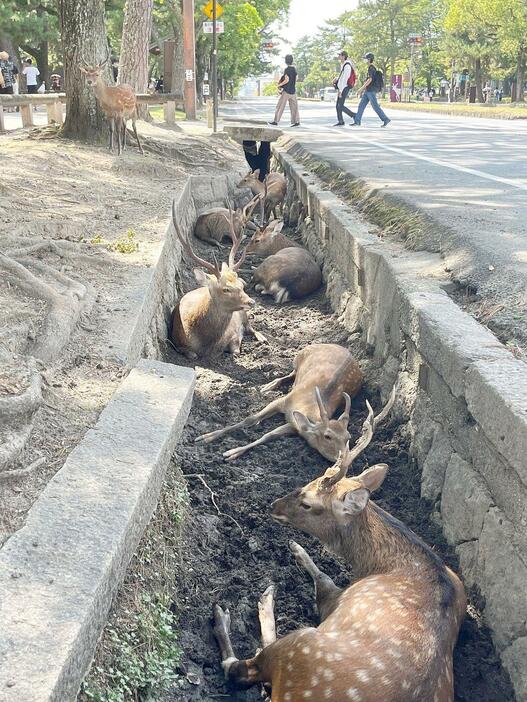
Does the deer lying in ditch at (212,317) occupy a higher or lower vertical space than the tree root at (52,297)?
lower

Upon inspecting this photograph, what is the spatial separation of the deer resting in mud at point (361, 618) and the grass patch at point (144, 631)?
1.30 feet

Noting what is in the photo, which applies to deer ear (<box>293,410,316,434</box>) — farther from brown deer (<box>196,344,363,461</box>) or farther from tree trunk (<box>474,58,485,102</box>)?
tree trunk (<box>474,58,485,102</box>)

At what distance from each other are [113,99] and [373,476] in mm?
8920

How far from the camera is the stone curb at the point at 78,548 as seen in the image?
2.44 metres

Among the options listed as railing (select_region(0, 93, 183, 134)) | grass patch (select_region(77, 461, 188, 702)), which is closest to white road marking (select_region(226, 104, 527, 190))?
railing (select_region(0, 93, 183, 134))

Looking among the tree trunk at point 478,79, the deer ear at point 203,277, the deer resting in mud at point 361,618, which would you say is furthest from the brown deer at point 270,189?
the tree trunk at point 478,79

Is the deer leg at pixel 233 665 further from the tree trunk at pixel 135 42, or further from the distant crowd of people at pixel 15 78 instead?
the distant crowd of people at pixel 15 78

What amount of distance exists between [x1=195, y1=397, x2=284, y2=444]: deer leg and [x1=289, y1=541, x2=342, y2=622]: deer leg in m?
1.22

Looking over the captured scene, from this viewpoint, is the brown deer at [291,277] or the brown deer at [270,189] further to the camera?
the brown deer at [270,189]

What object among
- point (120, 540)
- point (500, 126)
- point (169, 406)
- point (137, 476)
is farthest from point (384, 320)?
point (500, 126)

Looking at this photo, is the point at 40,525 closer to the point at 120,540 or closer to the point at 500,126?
the point at 120,540

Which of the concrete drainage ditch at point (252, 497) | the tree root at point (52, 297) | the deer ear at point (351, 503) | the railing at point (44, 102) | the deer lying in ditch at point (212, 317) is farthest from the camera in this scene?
the railing at point (44, 102)

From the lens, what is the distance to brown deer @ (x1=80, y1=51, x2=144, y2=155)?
1178 cm

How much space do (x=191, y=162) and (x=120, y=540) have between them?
1140cm
